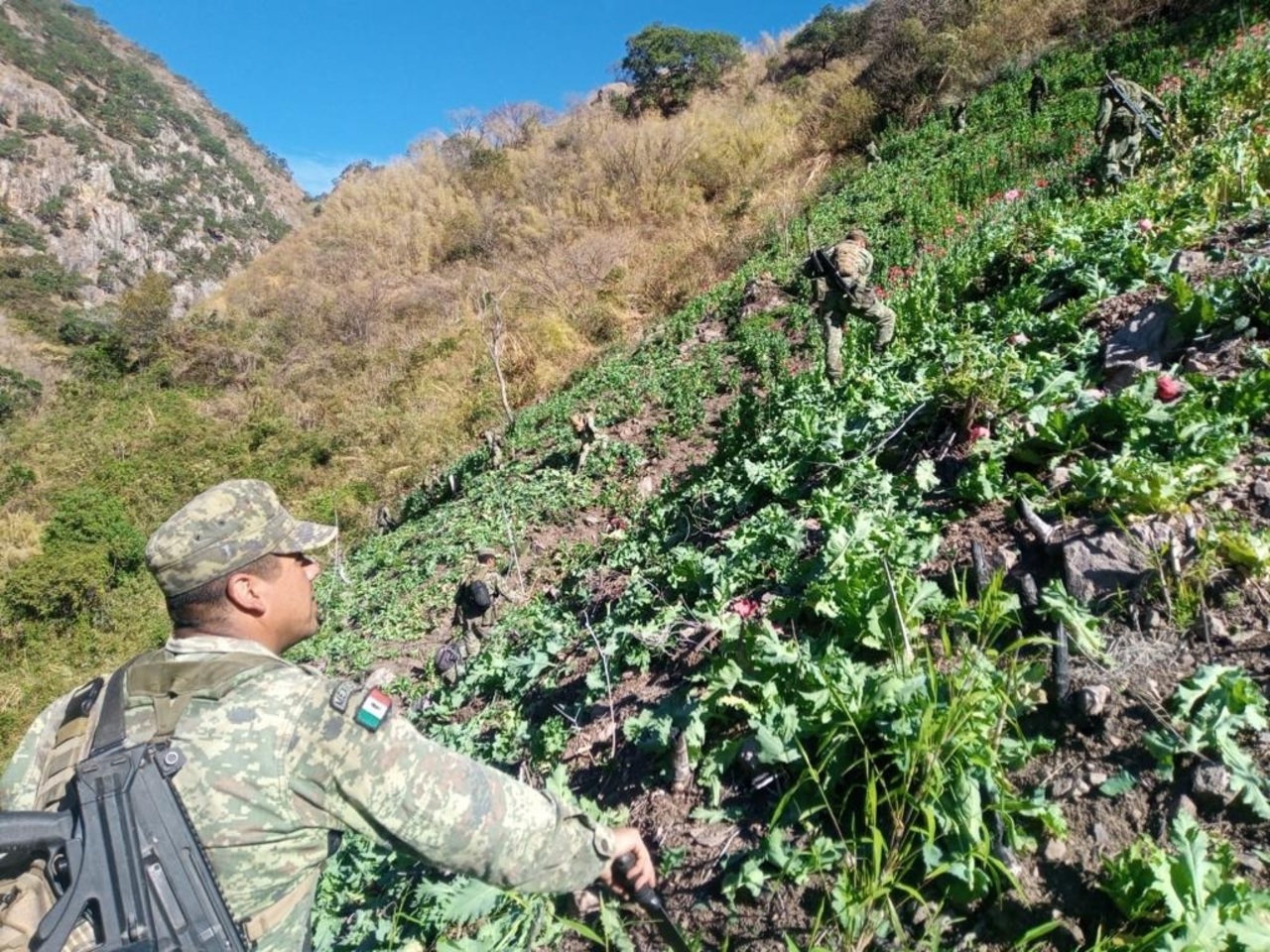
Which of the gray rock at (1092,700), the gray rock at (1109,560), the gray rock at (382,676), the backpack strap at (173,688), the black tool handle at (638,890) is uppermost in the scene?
the backpack strap at (173,688)

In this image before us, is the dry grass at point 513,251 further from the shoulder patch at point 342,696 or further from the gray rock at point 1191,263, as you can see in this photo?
the shoulder patch at point 342,696

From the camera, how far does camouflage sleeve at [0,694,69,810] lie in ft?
4.84

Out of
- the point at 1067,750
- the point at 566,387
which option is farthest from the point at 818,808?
the point at 566,387

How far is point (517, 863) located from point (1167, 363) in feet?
9.40

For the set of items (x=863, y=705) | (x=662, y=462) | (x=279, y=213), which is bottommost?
(x=863, y=705)

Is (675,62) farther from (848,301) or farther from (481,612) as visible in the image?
(481,612)

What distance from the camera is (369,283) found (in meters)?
21.6

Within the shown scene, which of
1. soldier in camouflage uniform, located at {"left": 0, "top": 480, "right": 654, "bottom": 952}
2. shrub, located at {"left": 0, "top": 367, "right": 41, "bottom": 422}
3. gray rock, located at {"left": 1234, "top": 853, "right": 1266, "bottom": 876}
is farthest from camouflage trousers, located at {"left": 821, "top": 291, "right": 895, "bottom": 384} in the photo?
shrub, located at {"left": 0, "top": 367, "right": 41, "bottom": 422}

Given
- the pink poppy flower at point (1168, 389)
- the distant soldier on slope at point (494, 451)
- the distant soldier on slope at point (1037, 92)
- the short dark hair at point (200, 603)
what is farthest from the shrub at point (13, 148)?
the pink poppy flower at point (1168, 389)

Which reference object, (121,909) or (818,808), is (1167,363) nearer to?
(818,808)

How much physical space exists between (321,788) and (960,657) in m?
1.57

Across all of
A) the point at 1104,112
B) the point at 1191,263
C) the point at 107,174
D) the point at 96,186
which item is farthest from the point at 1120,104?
Answer: the point at 107,174

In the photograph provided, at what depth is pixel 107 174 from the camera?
133 ft

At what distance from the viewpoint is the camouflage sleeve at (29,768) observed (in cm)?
148
